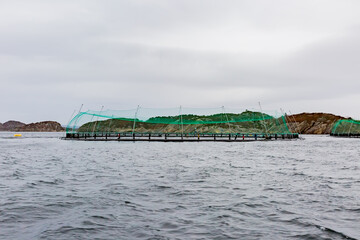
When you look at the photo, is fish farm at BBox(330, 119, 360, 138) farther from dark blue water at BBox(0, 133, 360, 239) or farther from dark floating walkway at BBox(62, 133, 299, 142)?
dark blue water at BBox(0, 133, 360, 239)

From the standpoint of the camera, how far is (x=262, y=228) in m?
7.36

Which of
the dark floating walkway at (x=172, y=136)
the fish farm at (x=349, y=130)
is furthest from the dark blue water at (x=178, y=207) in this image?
the fish farm at (x=349, y=130)

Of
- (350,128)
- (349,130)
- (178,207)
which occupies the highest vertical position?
(350,128)

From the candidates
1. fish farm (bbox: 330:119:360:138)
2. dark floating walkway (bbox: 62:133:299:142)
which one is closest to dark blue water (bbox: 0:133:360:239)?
dark floating walkway (bbox: 62:133:299:142)

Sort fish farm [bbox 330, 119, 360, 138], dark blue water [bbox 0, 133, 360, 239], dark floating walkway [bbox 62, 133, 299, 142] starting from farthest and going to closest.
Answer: fish farm [bbox 330, 119, 360, 138] → dark floating walkway [bbox 62, 133, 299, 142] → dark blue water [bbox 0, 133, 360, 239]

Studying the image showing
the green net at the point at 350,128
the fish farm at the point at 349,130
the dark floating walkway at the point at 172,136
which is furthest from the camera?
the green net at the point at 350,128

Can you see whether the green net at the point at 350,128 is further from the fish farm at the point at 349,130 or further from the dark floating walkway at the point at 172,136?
the dark floating walkway at the point at 172,136

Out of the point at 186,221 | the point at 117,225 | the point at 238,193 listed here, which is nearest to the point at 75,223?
the point at 117,225

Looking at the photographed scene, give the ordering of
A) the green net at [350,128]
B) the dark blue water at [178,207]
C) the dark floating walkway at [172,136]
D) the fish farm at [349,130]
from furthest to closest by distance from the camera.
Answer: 1. the green net at [350,128]
2. the fish farm at [349,130]
3. the dark floating walkway at [172,136]
4. the dark blue water at [178,207]

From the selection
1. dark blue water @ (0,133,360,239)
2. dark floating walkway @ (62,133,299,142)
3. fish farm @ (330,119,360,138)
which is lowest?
dark blue water @ (0,133,360,239)

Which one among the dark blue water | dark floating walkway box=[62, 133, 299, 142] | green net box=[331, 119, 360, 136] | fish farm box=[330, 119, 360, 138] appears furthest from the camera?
green net box=[331, 119, 360, 136]

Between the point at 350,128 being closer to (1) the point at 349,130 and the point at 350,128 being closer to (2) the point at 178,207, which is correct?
(1) the point at 349,130

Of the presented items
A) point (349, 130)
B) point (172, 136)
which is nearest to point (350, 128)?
point (349, 130)

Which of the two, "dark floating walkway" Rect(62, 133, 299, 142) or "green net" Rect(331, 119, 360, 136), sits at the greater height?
"green net" Rect(331, 119, 360, 136)
